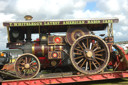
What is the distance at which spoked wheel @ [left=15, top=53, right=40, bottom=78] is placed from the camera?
202 inches

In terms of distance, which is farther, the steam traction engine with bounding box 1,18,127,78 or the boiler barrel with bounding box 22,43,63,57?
the boiler barrel with bounding box 22,43,63,57

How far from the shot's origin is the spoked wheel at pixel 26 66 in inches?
202

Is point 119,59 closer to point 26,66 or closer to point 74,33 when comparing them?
point 74,33

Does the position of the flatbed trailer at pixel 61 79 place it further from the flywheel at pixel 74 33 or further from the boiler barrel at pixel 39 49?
the flywheel at pixel 74 33

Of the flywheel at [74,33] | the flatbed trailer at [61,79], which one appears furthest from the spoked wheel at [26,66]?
the flywheel at [74,33]

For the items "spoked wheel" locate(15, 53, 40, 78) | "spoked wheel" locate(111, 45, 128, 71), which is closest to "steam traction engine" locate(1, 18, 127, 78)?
"spoked wheel" locate(15, 53, 40, 78)

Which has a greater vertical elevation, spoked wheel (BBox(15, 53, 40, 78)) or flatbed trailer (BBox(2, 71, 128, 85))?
spoked wheel (BBox(15, 53, 40, 78))

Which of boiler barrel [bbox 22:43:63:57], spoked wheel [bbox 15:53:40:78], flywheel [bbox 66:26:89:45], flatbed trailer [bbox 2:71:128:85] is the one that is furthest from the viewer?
boiler barrel [bbox 22:43:63:57]

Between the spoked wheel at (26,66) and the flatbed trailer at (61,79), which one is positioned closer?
the flatbed trailer at (61,79)

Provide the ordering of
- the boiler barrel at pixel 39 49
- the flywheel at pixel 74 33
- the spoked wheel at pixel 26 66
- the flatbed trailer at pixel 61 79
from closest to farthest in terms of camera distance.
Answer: the flatbed trailer at pixel 61 79, the spoked wheel at pixel 26 66, the flywheel at pixel 74 33, the boiler barrel at pixel 39 49

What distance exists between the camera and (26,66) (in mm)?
5133

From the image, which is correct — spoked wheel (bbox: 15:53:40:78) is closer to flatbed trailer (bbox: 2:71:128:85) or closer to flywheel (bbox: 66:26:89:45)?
flatbed trailer (bbox: 2:71:128:85)

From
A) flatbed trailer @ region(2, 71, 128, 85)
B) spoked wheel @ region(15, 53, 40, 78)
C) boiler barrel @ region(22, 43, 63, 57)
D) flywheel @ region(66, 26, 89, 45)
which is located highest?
flywheel @ region(66, 26, 89, 45)

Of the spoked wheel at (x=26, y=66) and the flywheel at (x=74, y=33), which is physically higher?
the flywheel at (x=74, y=33)
